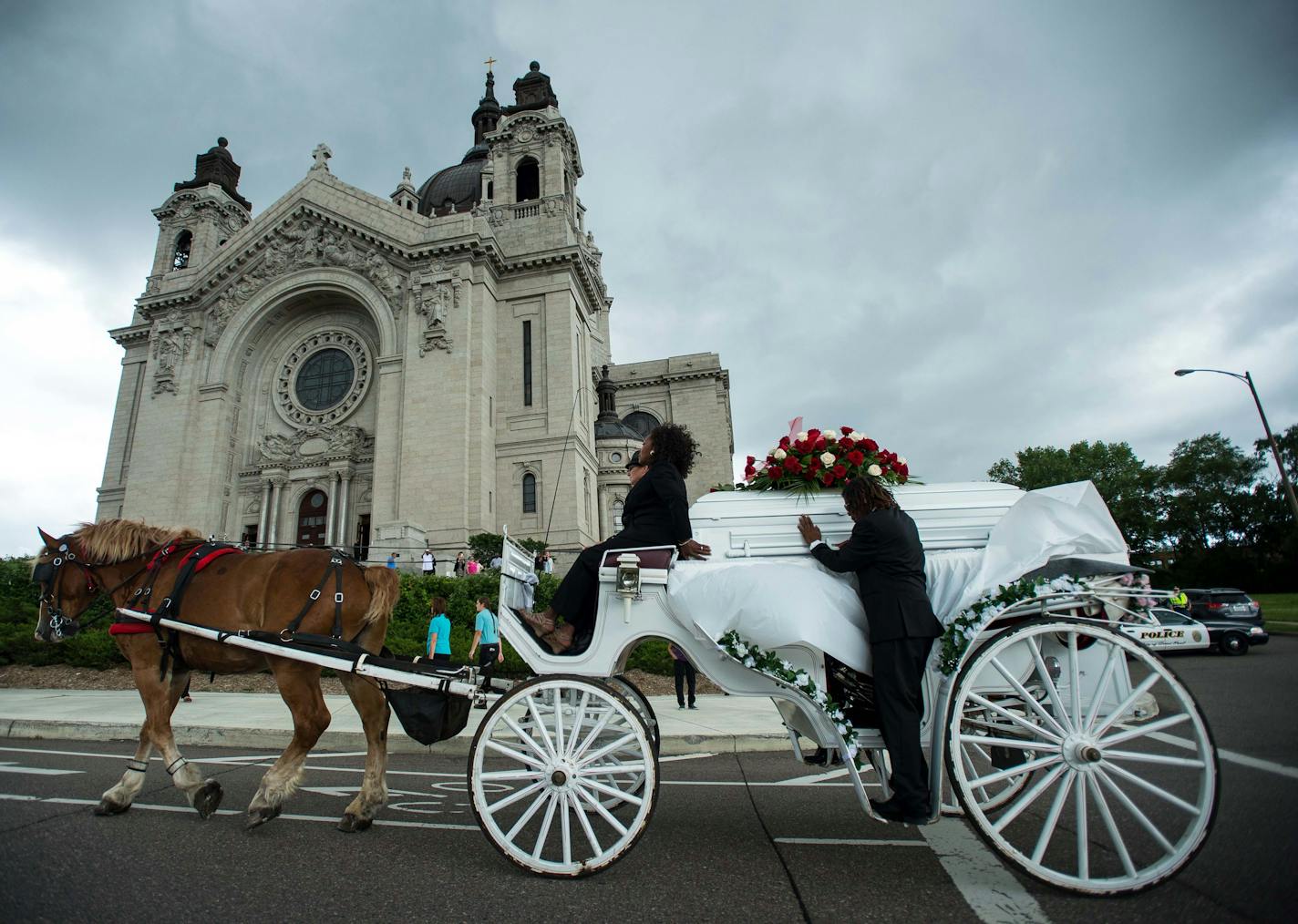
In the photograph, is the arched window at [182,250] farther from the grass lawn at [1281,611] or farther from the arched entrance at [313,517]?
the grass lawn at [1281,611]

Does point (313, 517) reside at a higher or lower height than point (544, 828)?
higher

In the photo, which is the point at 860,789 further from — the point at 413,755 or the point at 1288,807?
the point at 413,755

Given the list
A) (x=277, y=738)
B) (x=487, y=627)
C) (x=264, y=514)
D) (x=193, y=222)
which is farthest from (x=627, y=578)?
(x=193, y=222)

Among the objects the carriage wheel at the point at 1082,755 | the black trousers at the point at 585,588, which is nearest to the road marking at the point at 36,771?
the black trousers at the point at 585,588

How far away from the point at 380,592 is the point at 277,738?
474 centimetres

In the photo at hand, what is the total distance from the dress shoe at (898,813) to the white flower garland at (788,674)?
0.27 meters

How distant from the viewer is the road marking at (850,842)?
4043 millimetres

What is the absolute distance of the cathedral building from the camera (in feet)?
101

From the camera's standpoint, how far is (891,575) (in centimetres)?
374

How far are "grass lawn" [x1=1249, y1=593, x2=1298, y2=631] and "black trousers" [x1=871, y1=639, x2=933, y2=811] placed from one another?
93.6ft

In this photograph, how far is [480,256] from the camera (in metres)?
32.8

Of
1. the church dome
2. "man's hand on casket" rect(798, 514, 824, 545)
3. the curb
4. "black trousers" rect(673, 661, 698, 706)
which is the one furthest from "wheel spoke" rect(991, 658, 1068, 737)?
the church dome

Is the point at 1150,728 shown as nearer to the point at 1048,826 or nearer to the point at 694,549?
the point at 1048,826

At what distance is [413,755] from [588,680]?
5.39 metres
